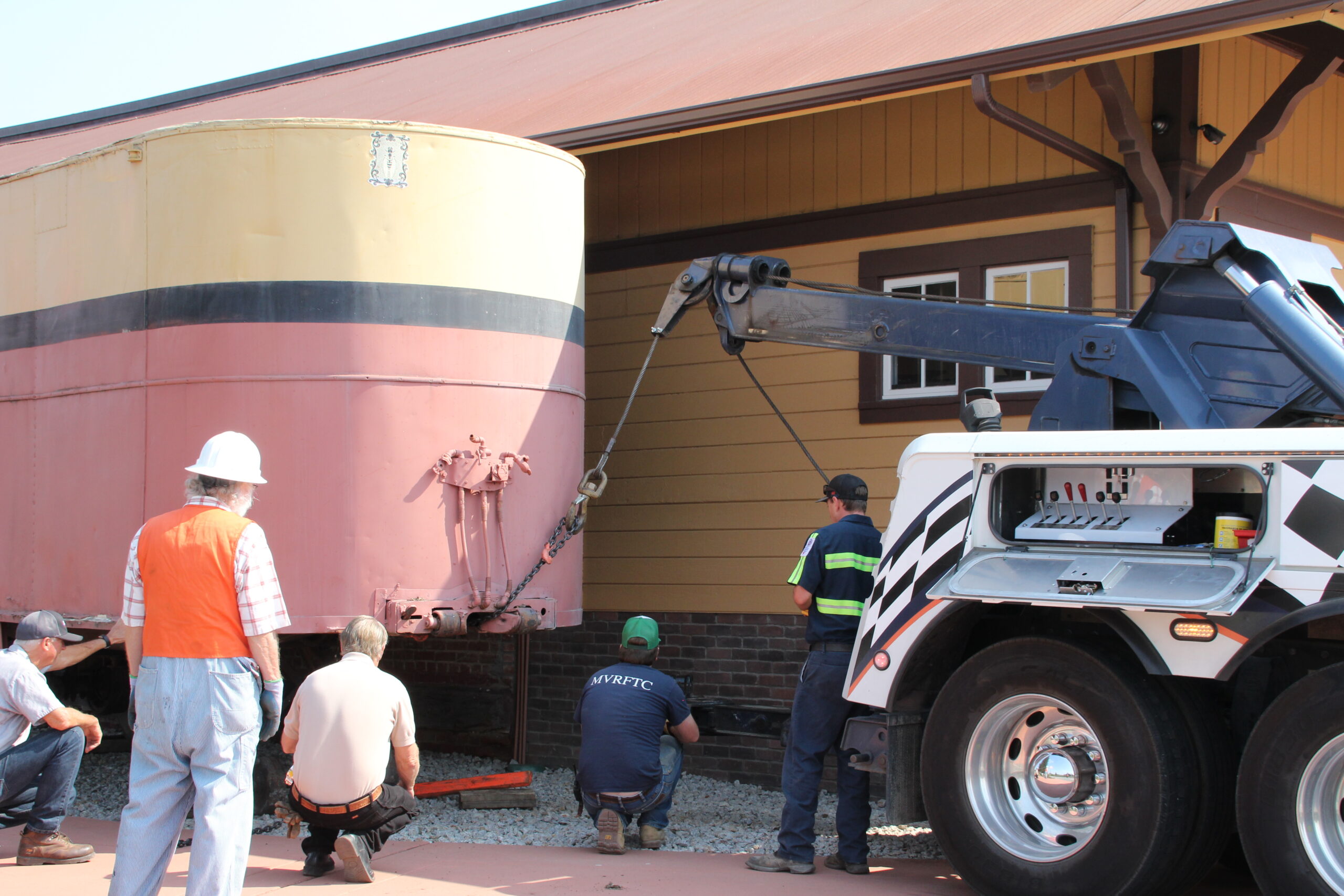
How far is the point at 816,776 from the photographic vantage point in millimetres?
6668

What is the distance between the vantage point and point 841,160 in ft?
31.4

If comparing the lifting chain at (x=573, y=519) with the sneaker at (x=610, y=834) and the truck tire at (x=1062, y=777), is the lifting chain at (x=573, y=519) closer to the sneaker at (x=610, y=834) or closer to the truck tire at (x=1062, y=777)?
the sneaker at (x=610, y=834)

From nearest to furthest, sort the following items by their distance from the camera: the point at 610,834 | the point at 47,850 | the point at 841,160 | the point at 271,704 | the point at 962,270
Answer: the point at 271,704, the point at 47,850, the point at 610,834, the point at 962,270, the point at 841,160

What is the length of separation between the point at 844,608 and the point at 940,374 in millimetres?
2808

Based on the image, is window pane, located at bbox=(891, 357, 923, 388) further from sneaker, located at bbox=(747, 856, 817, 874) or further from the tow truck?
sneaker, located at bbox=(747, 856, 817, 874)

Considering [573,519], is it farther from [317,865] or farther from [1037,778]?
[1037,778]

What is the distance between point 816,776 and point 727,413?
3846 millimetres

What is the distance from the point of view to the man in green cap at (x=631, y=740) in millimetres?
6988

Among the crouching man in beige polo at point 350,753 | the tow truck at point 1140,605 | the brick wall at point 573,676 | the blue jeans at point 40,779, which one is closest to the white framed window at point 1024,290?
the tow truck at point 1140,605

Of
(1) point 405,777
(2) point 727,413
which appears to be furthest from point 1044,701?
(2) point 727,413

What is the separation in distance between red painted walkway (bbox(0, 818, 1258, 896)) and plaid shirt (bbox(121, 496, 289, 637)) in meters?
1.45

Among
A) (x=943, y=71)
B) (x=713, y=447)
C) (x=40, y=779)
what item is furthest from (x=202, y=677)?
(x=713, y=447)

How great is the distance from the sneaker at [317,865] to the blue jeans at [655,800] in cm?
137

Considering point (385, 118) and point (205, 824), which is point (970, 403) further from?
point (385, 118)
